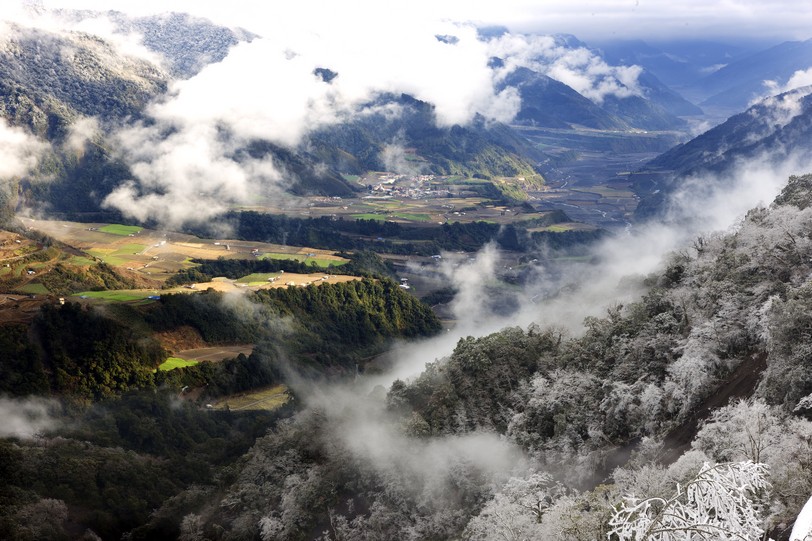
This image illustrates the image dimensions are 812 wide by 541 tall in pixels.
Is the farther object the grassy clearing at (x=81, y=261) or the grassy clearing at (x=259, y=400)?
the grassy clearing at (x=81, y=261)

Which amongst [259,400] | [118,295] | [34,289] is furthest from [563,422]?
[34,289]

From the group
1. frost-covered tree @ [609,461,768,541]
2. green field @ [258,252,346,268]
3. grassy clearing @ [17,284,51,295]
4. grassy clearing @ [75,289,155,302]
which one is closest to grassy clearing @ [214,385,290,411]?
grassy clearing @ [75,289,155,302]

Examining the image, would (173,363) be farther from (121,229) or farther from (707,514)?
(121,229)

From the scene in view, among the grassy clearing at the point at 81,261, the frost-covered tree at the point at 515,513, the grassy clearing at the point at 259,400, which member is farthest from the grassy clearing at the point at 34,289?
the frost-covered tree at the point at 515,513

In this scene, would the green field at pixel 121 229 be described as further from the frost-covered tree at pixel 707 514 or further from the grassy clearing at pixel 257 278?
the frost-covered tree at pixel 707 514

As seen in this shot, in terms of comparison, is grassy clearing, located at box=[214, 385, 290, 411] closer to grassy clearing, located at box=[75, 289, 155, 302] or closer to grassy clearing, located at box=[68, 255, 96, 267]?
grassy clearing, located at box=[75, 289, 155, 302]

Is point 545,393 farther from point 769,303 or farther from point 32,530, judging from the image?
point 32,530
